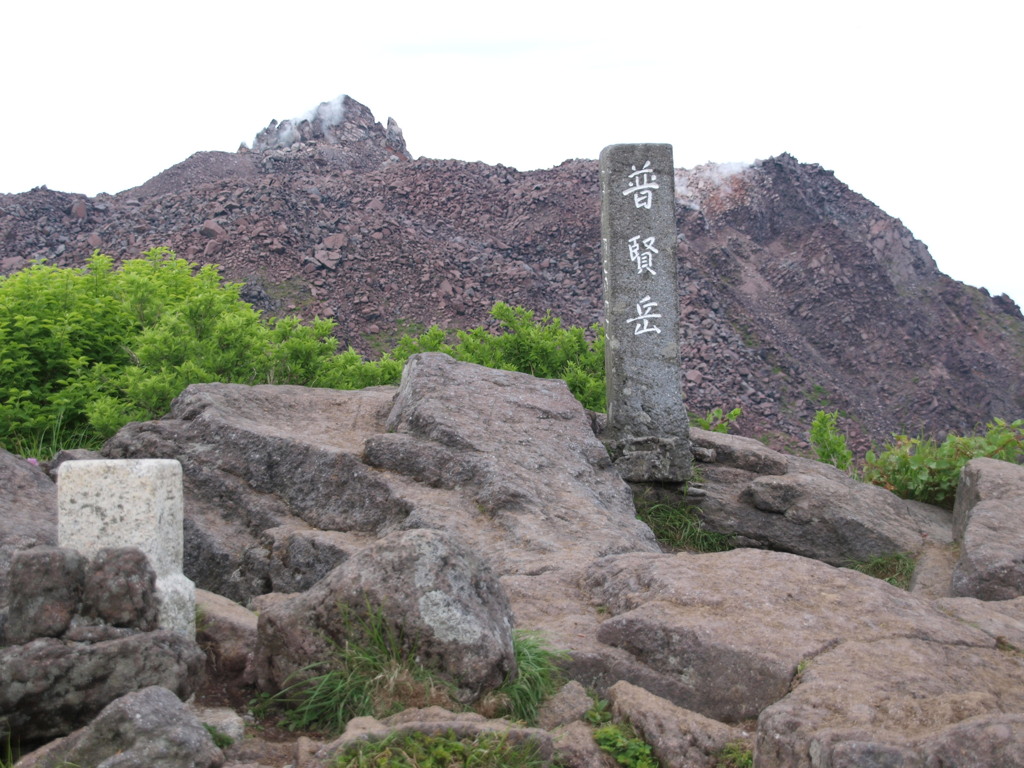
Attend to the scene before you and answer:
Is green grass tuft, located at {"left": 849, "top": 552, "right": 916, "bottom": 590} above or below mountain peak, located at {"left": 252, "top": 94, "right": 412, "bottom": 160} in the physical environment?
below

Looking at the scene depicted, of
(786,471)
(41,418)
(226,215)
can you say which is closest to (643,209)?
(786,471)

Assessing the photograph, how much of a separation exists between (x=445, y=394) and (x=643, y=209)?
7.28 ft

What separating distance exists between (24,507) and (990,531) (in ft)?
16.1

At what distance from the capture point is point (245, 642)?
3.17 m

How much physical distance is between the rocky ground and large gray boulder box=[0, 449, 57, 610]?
1cm

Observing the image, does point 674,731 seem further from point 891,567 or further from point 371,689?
point 891,567

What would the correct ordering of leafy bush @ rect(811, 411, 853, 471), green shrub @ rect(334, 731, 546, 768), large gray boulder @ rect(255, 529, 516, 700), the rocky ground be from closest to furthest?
green shrub @ rect(334, 731, 546, 768) < the rocky ground < large gray boulder @ rect(255, 529, 516, 700) < leafy bush @ rect(811, 411, 853, 471)

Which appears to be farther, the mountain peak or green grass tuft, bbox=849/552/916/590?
the mountain peak

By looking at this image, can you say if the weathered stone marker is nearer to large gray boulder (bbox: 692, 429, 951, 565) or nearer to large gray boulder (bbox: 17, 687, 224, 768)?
large gray boulder (bbox: 692, 429, 951, 565)

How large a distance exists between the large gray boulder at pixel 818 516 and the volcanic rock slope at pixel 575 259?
984cm

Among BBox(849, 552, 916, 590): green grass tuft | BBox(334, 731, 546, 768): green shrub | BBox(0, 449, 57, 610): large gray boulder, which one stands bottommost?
BBox(849, 552, 916, 590): green grass tuft

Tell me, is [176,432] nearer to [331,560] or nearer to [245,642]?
[331,560]

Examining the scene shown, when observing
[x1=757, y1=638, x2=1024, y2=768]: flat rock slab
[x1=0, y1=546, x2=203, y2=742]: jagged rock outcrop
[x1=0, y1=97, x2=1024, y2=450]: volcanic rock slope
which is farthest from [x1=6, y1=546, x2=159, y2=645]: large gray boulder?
[x1=0, y1=97, x2=1024, y2=450]: volcanic rock slope

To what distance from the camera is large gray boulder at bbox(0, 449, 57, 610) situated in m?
3.88
